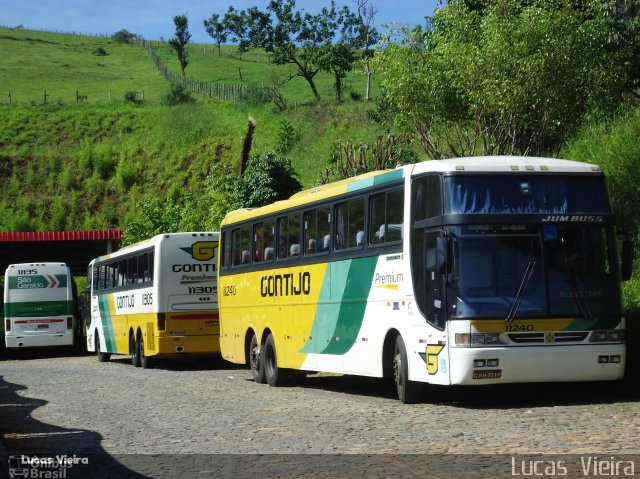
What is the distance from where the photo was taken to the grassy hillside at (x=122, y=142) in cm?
7356

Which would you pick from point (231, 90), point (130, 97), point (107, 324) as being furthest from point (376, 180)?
point (130, 97)

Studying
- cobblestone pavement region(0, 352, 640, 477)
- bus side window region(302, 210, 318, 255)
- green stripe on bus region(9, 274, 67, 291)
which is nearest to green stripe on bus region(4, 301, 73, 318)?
green stripe on bus region(9, 274, 67, 291)

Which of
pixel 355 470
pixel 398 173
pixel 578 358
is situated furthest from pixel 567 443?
pixel 398 173

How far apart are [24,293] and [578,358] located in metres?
31.1

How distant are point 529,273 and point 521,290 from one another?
0.83 feet

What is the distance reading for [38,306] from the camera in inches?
1670

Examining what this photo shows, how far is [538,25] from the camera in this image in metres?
26.5

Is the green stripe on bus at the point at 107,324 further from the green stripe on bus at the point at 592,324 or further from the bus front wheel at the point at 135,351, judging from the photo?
the green stripe on bus at the point at 592,324

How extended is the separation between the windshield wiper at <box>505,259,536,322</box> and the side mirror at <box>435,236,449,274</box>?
98cm

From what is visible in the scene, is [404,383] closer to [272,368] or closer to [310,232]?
[310,232]

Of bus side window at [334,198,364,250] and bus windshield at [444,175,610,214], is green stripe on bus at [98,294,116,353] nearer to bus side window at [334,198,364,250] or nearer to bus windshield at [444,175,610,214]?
bus side window at [334,198,364,250]

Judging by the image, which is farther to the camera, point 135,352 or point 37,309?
point 37,309

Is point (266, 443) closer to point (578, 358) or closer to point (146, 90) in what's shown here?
point (578, 358)

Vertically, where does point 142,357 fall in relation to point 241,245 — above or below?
below
